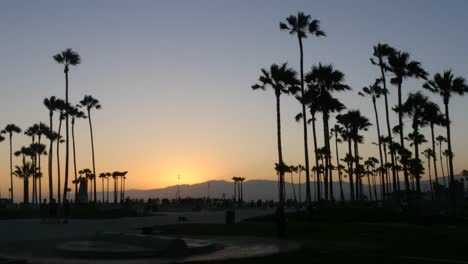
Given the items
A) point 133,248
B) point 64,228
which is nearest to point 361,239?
point 133,248

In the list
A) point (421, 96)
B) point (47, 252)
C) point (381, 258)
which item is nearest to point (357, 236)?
point (381, 258)

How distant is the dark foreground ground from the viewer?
664 inches

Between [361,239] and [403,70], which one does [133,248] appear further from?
[403,70]

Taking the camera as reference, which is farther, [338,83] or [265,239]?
[338,83]

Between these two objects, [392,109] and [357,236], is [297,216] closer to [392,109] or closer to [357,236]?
[357,236]

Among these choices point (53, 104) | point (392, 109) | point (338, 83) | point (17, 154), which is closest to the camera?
point (338, 83)

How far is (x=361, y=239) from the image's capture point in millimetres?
23859

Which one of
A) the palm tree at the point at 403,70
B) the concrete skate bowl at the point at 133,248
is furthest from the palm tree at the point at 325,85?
the concrete skate bowl at the point at 133,248

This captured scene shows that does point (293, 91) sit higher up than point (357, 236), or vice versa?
point (293, 91)

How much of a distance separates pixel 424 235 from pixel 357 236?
3269 mm

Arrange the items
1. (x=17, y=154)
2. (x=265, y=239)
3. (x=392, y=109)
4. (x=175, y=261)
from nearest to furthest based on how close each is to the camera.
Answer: (x=175, y=261) → (x=265, y=239) → (x=392, y=109) → (x=17, y=154)

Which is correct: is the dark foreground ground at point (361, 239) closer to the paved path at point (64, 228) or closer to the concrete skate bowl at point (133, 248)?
the concrete skate bowl at point (133, 248)

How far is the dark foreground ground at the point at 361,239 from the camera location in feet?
55.4

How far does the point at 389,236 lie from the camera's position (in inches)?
993
